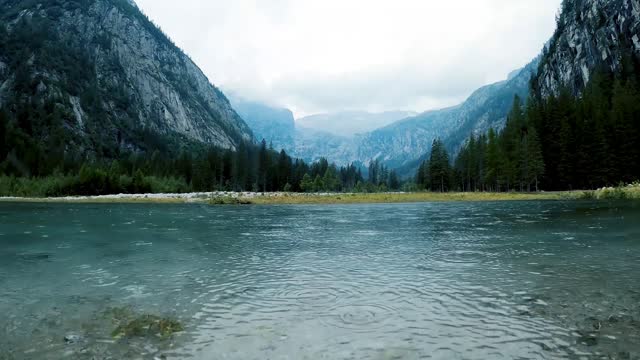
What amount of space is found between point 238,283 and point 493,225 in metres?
29.6

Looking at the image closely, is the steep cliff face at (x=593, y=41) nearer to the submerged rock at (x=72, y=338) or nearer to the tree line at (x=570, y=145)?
the tree line at (x=570, y=145)

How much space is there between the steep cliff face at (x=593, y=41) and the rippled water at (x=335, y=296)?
533 ft

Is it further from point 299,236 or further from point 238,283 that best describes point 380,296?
point 299,236

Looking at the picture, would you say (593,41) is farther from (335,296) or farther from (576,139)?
(335,296)

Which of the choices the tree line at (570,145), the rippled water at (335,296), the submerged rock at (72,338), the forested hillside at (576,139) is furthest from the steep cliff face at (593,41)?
the submerged rock at (72,338)

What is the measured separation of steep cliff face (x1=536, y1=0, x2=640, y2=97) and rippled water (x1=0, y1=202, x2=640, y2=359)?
162 meters

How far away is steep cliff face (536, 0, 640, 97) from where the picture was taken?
15862 centimetres

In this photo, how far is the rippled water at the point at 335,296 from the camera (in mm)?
10664

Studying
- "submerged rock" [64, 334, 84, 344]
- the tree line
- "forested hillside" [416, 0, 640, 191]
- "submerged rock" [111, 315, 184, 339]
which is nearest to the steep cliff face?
"forested hillside" [416, 0, 640, 191]

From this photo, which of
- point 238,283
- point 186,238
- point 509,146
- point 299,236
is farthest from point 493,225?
point 509,146

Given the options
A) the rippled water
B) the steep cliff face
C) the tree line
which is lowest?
the rippled water

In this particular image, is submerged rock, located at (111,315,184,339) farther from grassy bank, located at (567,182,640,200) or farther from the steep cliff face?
the steep cliff face

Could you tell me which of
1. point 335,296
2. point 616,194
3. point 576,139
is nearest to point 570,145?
point 576,139

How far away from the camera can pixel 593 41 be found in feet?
572
